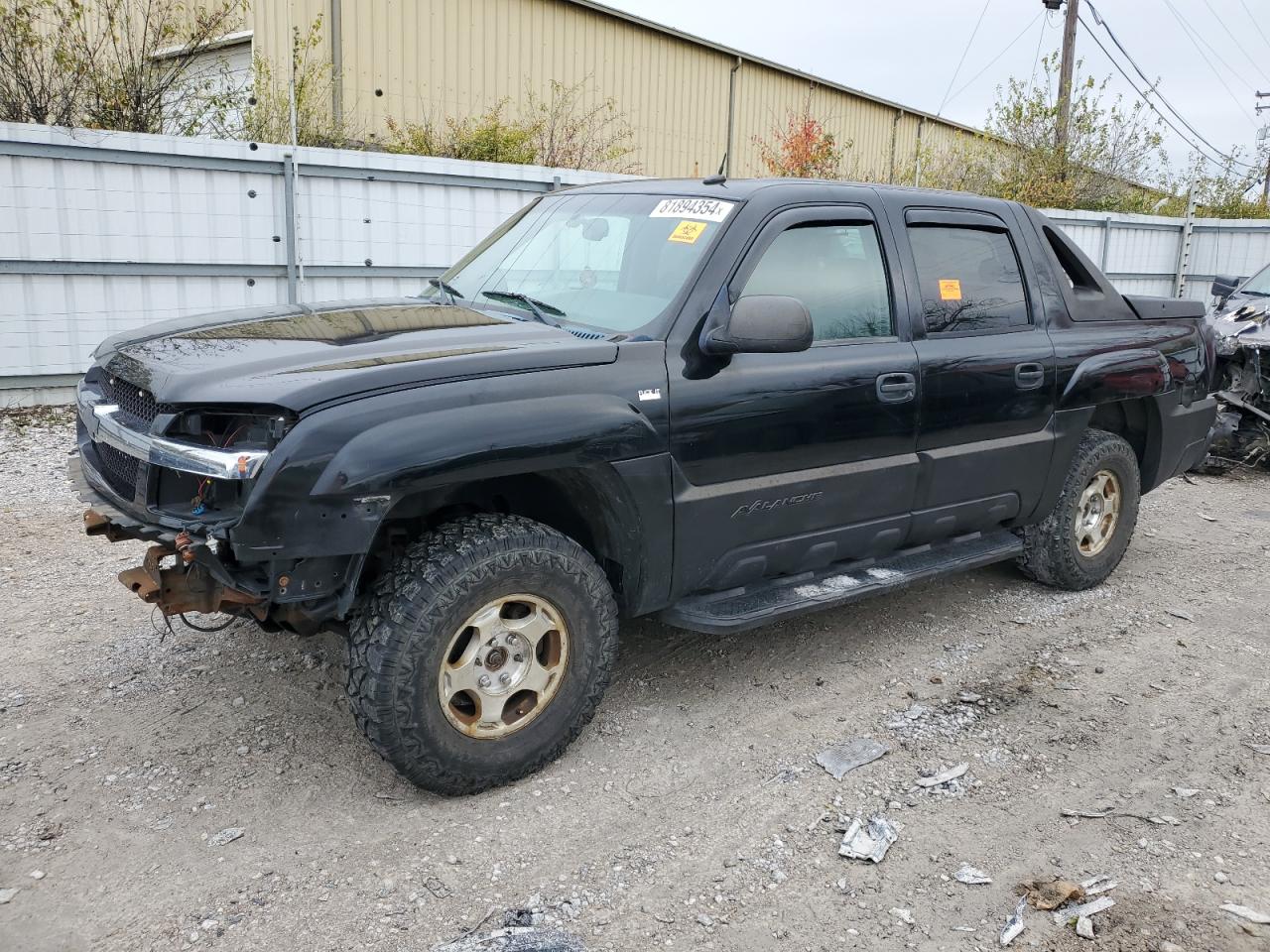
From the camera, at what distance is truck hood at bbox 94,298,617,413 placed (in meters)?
3.00

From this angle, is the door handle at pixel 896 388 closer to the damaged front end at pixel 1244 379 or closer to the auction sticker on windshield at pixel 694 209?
the auction sticker on windshield at pixel 694 209

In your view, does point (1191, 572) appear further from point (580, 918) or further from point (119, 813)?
point (119, 813)

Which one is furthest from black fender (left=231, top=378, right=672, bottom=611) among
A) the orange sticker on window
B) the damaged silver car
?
the damaged silver car

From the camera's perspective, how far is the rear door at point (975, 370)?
4398mm

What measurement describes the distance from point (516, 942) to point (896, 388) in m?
2.55

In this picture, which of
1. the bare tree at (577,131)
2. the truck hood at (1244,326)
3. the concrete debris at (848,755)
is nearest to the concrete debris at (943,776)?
the concrete debris at (848,755)

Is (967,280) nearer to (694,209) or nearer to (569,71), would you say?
(694,209)

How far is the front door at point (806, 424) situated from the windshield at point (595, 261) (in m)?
0.24

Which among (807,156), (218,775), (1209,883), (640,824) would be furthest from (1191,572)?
(807,156)

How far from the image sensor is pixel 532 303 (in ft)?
13.4

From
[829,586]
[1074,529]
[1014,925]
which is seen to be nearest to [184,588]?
[829,586]

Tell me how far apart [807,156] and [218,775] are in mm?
17527

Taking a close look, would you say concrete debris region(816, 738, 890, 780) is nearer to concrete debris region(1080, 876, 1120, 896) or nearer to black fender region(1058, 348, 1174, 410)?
concrete debris region(1080, 876, 1120, 896)

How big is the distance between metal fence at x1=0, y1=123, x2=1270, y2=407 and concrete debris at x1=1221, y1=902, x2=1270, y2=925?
334 inches
